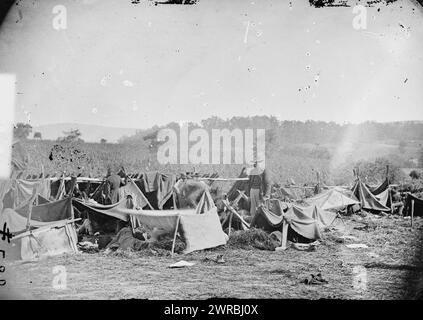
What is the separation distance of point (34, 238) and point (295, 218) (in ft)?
8.08

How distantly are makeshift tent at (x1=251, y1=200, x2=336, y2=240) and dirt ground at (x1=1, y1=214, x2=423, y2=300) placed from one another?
0.13 m

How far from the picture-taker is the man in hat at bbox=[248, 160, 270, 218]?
180 inches

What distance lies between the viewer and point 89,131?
14.6 feet

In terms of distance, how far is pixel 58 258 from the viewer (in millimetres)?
4375

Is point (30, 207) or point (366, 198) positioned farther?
point (366, 198)

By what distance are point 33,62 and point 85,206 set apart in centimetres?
143

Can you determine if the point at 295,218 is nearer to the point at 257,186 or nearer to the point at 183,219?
the point at 257,186

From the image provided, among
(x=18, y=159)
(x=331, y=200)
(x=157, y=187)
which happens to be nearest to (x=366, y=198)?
(x=331, y=200)

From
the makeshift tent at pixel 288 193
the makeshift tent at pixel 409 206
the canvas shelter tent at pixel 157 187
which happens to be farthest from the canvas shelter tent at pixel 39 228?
the makeshift tent at pixel 409 206

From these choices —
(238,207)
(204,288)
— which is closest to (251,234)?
(238,207)

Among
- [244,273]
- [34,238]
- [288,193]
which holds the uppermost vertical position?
[288,193]

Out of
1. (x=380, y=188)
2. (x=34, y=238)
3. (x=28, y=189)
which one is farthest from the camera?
(x=380, y=188)

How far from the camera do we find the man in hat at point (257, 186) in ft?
15.0
